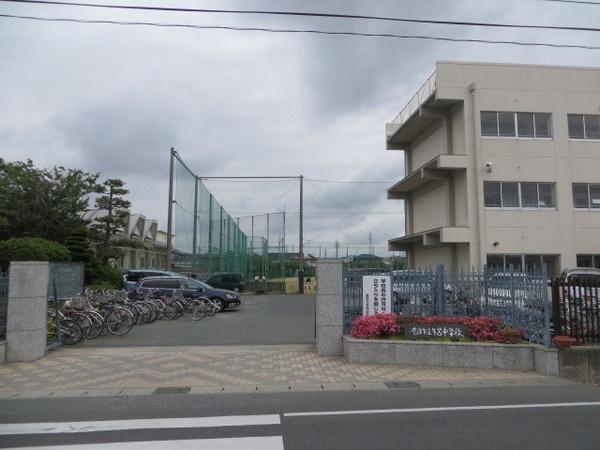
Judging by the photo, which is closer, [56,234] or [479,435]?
[479,435]

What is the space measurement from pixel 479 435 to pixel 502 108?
22.2 metres

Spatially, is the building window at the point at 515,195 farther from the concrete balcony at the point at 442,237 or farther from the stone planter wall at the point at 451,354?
the stone planter wall at the point at 451,354

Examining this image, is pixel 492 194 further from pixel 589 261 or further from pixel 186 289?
pixel 186 289

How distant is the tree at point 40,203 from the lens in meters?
28.5

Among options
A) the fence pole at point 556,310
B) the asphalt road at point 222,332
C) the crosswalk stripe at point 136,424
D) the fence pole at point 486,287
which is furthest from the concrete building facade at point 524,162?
the crosswalk stripe at point 136,424

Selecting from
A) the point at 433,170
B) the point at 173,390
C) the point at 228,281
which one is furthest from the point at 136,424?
the point at 228,281

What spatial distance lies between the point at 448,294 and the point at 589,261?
17892 millimetres

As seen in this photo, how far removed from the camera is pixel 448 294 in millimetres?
11016

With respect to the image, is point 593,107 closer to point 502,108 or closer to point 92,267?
point 502,108

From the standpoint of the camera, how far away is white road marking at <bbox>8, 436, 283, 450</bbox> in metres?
5.36

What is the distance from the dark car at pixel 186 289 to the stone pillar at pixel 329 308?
36.9 feet

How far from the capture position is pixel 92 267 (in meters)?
27.4

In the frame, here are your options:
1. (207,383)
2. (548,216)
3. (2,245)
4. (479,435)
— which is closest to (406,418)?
(479,435)

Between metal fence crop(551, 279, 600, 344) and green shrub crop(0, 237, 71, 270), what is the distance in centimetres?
1906
